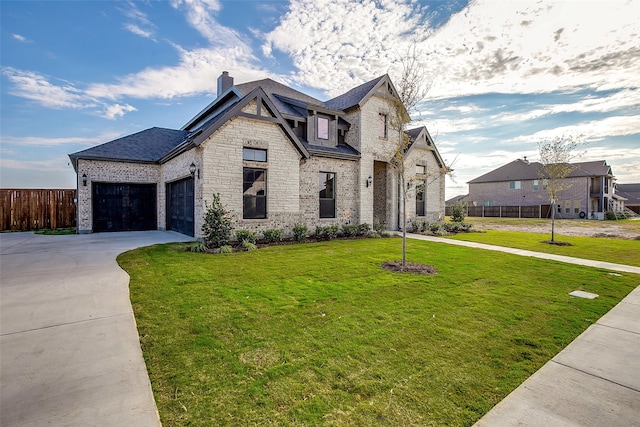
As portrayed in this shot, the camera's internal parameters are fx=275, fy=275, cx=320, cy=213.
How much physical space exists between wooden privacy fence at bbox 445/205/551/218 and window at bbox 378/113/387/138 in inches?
980

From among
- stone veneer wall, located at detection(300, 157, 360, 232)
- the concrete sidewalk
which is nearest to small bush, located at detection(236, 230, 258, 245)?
stone veneer wall, located at detection(300, 157, 360, 232)

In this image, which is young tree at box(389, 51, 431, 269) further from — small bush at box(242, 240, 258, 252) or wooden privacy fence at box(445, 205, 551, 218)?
wooden privacy fence at box(445, 205, 551, 218)

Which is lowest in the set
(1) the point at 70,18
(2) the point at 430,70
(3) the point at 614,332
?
(3) the point at 614,332

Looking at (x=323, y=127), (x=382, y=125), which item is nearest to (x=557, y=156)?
(x=382, y=125)

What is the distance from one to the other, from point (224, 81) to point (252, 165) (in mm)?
9971

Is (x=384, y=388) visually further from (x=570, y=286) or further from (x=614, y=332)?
(x=570, y=286)

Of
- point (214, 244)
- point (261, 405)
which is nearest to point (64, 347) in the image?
point (261, 405)

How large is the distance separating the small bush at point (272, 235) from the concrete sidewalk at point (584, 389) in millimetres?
9623

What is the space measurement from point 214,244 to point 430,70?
893 cm

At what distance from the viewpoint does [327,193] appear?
14.6 m

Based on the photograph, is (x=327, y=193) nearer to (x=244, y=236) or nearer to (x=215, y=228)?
(x=244, y=236)

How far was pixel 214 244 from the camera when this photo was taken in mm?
9898

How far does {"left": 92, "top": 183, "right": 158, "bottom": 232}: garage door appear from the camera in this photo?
14.3 m

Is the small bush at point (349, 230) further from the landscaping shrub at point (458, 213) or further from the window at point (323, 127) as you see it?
the landscaping shrub at point (458, 213)
